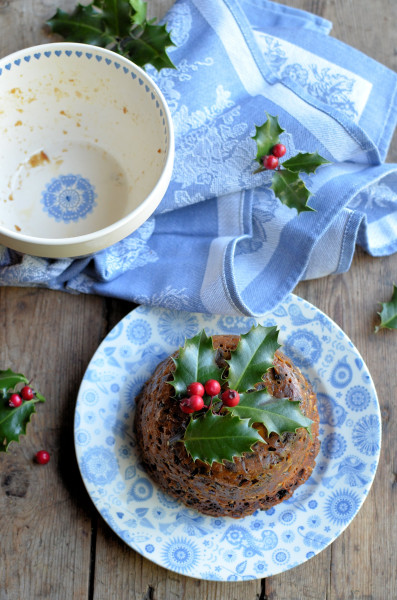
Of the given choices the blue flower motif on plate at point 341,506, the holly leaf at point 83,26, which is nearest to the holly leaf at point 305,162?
the holly leaf at point 83,26

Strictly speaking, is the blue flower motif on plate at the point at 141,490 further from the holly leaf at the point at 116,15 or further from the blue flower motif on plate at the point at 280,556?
the holly leaf at the point at 116,15

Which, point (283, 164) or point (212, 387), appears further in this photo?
point (283, 164)

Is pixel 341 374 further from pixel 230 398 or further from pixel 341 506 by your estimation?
pixel 230 398

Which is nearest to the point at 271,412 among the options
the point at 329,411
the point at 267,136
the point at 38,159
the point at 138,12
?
the point at 329,411

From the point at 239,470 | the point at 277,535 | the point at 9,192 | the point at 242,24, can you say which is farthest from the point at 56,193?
the point at 277,535

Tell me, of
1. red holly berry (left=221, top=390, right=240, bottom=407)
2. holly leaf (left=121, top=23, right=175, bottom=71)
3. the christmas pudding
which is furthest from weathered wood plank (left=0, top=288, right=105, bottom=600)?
holly leaf (left=121, top=23, right=175, bottom=71)
